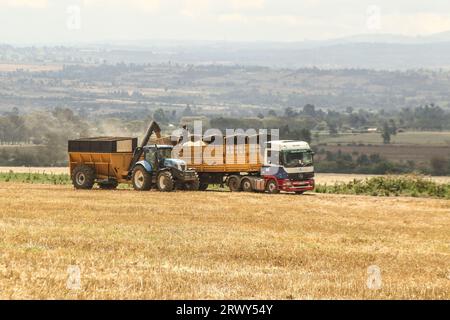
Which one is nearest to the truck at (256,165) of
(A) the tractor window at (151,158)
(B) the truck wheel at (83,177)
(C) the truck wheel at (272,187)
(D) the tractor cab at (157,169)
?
(C) the truck wheel at (272,187)

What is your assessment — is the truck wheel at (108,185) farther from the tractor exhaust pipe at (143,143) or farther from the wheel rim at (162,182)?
the wheel rim at (162,182)

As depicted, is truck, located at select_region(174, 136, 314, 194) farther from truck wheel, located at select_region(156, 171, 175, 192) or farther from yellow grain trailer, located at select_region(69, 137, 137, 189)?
yellow grain trailer, located at select_region(69, 137, 137, 189)

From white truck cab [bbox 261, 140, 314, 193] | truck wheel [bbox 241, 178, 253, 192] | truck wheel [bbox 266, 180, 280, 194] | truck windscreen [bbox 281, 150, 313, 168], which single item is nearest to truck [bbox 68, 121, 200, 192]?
truck wheel [bbox 241, 178, 253, 192]

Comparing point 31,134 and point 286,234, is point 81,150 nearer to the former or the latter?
point 286,234

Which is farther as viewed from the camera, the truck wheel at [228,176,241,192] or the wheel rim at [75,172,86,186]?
the truck wheel at [228,176,241,192]

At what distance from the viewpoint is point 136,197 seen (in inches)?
1497

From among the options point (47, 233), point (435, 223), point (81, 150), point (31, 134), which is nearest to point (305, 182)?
point (81, 150)

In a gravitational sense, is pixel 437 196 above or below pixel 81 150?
below

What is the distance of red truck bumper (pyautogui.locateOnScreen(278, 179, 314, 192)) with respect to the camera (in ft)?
151

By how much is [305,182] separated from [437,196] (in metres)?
8.13

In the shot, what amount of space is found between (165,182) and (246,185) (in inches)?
203

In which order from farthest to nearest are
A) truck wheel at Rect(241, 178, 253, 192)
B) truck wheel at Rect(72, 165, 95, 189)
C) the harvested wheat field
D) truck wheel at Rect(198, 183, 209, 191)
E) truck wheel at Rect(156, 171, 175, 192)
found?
Answer: truck wheel at Rect(198, 183, 209, 191) → truck wheel at Rect(241, 178, 253, 192) → truck wheel at Rect(72, 165, 95, 189) → truck wheel at Rect(156, 171, 175, 192) → the harvested wheat field

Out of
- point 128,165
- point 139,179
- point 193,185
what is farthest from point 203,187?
point 139,179

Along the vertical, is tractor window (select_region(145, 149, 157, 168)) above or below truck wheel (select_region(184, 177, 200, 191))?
above
